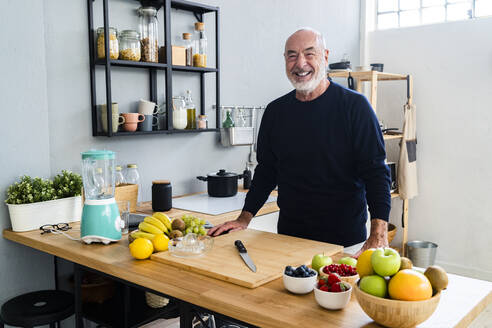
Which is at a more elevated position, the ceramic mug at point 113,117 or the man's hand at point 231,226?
the ceramic mug at point 113,117

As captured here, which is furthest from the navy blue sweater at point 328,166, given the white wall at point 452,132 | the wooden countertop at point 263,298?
the white wall at point 452,132

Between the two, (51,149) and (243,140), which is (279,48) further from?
(51,149)

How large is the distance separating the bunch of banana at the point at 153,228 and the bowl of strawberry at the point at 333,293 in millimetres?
762

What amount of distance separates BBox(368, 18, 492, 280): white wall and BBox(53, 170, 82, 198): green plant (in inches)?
129

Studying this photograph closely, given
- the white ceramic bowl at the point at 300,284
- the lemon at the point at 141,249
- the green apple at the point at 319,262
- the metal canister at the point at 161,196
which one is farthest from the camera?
the metal canister at the point at 161,196

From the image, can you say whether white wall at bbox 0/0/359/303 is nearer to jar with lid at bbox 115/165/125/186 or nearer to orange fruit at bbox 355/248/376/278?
jar with lid at bbox 115/165/125/186

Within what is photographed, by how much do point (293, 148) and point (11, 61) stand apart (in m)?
1.40

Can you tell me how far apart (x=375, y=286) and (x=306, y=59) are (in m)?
1.27

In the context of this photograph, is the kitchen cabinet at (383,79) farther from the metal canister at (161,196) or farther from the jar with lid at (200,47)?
the metal canister at (161,196)

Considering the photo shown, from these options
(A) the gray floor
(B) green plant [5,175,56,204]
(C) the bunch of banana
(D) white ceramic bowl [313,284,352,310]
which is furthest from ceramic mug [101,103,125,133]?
(A) the gray floor

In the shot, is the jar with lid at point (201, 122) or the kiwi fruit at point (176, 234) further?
the jar with lid at point (201, 122)

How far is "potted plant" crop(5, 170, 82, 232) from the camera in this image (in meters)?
2.11

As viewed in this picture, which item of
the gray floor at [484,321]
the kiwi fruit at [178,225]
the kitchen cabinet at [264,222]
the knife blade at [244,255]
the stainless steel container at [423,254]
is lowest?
the gray floor at [484,321]

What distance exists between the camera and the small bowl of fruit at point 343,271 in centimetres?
132
